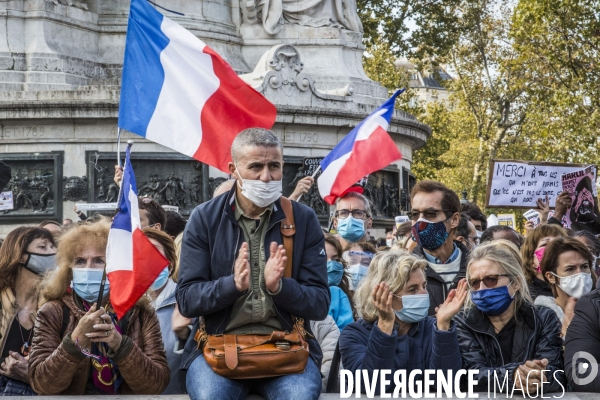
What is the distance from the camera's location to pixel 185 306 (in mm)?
A: 5570

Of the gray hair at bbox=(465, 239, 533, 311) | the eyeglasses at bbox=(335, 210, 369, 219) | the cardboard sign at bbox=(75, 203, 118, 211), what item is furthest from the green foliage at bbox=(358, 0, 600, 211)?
the gray hair at bbox=(465, 239, 533, 311)

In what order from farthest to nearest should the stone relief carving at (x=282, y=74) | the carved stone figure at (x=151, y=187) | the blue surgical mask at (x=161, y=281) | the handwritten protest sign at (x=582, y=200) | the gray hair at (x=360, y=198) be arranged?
the stone relief carving at (x=282, y=74)
the carved stone figure at (x=151, y=187)
the handwritten protest sign at (x=582, y=200)
the gray hair at (x=360, y=198)
the blue surgical mask at (x=161, y=281)

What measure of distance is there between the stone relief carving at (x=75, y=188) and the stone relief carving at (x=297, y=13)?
17.2ft

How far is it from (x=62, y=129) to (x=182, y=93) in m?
9.59

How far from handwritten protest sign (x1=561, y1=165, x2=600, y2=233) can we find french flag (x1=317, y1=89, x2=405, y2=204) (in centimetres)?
279

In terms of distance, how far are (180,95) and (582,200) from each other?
19.3 ft

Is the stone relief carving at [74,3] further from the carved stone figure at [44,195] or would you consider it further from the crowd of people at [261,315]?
the crowd of people at [261,315]

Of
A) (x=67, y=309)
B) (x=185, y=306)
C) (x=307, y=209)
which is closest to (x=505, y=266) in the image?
(x=307, y=209)

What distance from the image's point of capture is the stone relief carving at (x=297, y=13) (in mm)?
20641

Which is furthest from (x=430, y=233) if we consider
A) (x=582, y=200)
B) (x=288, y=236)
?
(x=582, y=200)

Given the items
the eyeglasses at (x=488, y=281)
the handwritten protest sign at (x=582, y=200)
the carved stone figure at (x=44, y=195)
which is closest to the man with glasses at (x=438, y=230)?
the eyeglasses at (x=488, y=281)

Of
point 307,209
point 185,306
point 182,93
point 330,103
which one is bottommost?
point 185,306

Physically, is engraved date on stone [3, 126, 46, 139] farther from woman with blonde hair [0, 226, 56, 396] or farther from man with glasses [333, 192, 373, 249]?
woman with blonde hair [0, 226, 56, 396]

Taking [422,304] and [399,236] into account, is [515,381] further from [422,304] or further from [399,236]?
[399,236]
